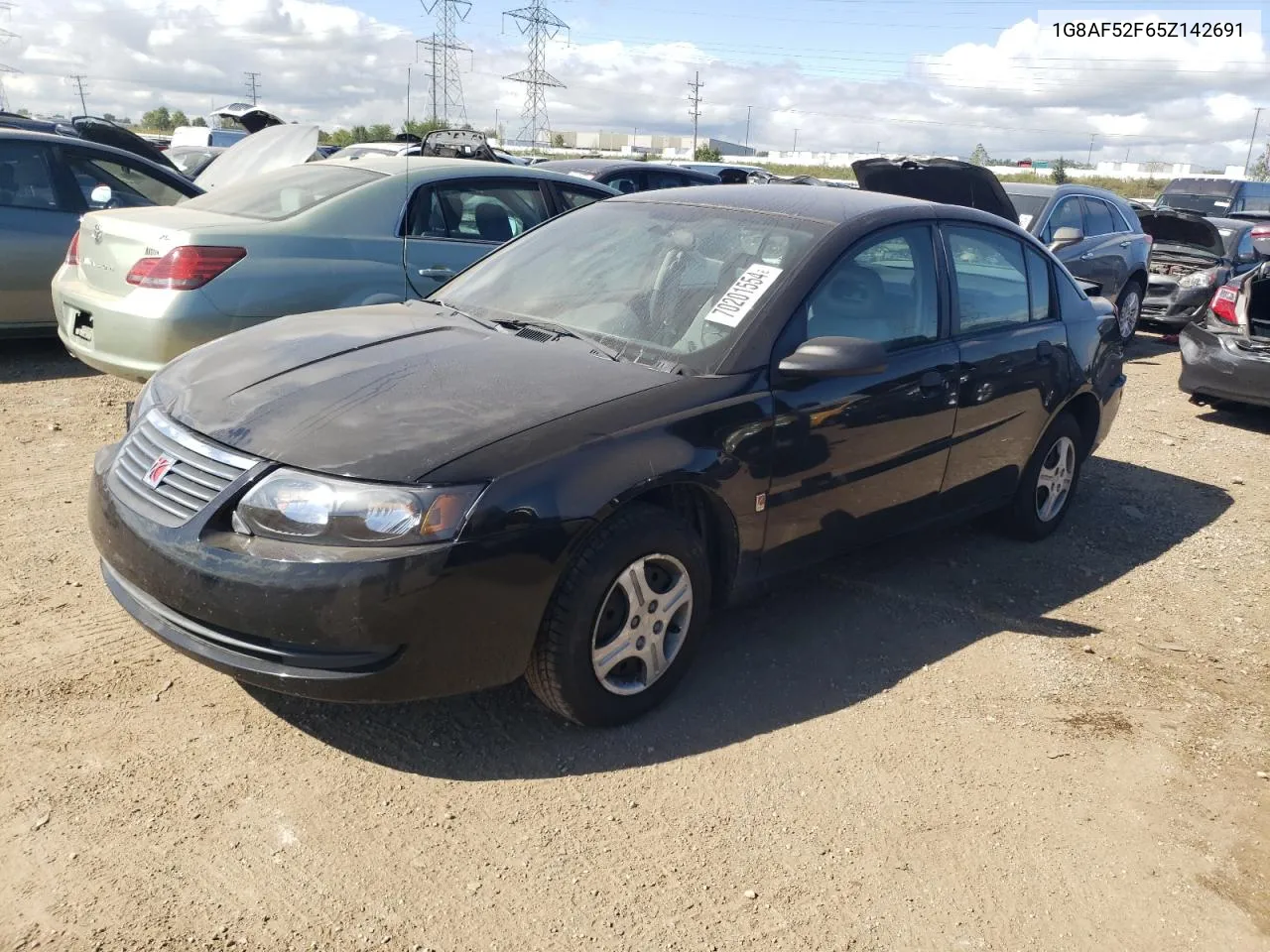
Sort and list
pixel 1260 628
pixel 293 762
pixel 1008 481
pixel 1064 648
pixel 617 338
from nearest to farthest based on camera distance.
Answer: pixel 293 762 → pixel 617 338 → pixel 1064 648 → pixel 1260 628 → pixel 1008 481

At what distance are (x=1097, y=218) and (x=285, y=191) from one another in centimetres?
804

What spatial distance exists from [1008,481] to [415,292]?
3.37m

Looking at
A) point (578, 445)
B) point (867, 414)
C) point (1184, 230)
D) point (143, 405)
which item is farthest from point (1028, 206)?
point (143, 405)

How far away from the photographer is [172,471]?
9.83 feet

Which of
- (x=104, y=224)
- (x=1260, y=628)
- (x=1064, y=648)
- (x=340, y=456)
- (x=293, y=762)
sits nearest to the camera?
(x=340, y=456)

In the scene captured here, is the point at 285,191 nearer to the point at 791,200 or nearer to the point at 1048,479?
the point at 791,200

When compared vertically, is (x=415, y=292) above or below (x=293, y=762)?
above

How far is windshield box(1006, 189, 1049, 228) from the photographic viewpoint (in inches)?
387

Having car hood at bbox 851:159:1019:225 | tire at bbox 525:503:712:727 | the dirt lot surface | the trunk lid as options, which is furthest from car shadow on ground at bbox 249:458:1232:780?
car hood at bbox 851:159:1019:225

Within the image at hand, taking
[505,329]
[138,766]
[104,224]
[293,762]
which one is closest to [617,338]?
[505,329]

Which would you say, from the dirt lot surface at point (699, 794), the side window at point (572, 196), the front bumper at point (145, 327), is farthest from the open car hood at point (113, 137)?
the dirt lot surface at point (699, 794)

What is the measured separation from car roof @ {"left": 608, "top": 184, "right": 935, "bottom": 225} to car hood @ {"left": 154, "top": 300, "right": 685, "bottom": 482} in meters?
1.01

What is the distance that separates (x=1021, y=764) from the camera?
3.30m

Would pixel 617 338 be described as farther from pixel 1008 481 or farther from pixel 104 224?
pixel 104 224
